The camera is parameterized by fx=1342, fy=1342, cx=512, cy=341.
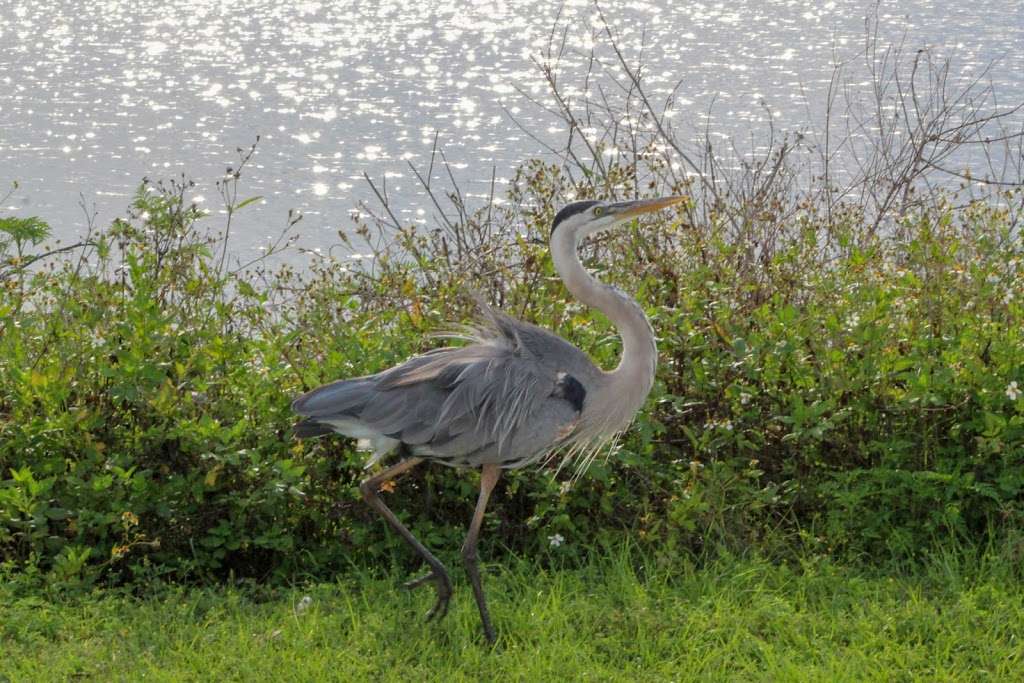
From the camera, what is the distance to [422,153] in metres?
11.2

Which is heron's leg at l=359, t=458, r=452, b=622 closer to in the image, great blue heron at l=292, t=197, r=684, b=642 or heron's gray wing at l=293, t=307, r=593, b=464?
great blue heron at l=292, t=197, r=684, b=642

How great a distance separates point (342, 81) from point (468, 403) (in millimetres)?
9691

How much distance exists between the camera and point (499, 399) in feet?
15.3

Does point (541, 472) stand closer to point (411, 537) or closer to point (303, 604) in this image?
point (411, 537)

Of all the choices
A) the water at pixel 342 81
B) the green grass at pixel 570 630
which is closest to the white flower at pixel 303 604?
the green grass at pixel 570 630

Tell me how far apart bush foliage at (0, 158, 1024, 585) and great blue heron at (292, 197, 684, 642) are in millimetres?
382

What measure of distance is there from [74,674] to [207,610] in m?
0.59

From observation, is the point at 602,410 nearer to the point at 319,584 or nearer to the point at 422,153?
the point at 319,584

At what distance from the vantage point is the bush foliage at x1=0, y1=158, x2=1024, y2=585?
16.5ft

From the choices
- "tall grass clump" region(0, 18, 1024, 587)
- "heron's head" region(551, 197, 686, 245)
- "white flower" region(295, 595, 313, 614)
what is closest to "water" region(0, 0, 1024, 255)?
"tall grass clump" region(0, 18, 1024, 587)

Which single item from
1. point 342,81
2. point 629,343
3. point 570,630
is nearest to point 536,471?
point 629,343

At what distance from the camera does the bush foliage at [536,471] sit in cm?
502

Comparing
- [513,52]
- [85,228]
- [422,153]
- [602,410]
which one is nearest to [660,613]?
[602,410]

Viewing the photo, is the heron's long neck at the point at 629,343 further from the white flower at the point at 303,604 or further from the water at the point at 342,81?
the water at the point at 342,81
